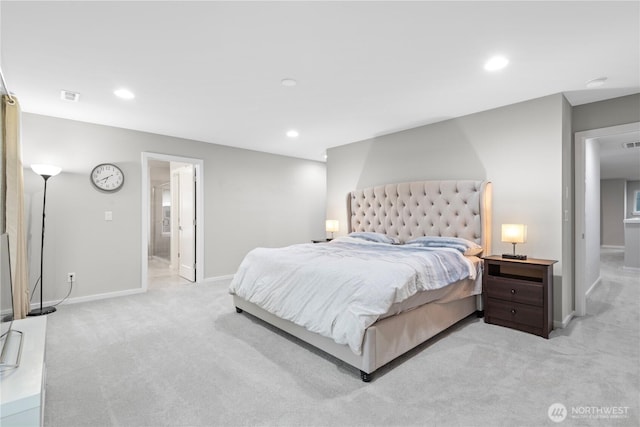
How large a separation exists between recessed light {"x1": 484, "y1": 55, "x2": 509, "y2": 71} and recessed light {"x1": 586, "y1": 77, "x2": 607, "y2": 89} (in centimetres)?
101

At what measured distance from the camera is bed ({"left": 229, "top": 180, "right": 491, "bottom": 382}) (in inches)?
85.3

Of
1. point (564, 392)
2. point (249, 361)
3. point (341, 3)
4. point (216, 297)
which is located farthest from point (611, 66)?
point (216, 297)

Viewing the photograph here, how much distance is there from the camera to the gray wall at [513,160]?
311 cm

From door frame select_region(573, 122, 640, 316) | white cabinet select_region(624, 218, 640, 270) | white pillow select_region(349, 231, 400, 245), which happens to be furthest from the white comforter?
white cabinet select_region(624, 218, 640, 270)

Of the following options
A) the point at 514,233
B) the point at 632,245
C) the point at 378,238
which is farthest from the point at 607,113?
the point at 632,245

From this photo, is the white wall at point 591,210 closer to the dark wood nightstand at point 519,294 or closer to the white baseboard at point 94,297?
the dark wood nightstand at point 519,294

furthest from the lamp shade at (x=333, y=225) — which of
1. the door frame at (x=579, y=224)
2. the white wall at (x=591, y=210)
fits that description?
the white wall at (x=591, y=210)

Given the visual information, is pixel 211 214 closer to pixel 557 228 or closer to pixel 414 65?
pixel 414 65

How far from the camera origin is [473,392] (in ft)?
6.35

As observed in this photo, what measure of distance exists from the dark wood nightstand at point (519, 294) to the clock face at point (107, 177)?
4.83 m

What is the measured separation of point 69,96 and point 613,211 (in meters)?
13.4

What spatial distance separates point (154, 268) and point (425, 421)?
6393mm

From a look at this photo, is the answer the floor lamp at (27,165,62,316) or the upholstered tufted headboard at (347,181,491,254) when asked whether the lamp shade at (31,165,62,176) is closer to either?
the floor lamp at (27,165,62,316)

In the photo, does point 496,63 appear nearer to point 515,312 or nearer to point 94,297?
point 515,312
